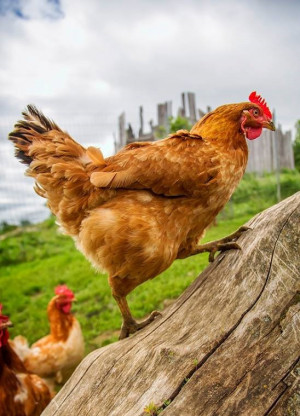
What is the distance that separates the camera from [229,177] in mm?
2262

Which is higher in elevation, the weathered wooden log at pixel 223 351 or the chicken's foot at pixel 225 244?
the chicken's foot at pixel 225 244

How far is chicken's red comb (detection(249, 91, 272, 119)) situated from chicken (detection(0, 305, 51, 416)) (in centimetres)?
257

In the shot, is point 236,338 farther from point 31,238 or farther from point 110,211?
point 31,238

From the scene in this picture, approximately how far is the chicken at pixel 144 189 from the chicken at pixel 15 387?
1312 mm

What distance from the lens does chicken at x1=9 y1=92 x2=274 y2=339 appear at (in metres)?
2.16

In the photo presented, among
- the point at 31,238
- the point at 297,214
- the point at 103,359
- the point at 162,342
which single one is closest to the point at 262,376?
the point at 162,342

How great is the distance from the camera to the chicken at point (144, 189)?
2.16 m

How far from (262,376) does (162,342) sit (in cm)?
52

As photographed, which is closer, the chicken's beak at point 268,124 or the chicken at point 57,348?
the chicken's beak at point 268,124

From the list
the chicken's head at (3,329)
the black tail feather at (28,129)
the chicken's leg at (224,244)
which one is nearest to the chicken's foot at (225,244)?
the chicken's leg at (224,244)

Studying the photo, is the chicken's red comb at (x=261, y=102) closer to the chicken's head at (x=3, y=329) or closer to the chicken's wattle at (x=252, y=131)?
the chicken's wattle at (x=252, y=131)

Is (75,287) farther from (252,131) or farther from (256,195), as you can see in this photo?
(252,131)

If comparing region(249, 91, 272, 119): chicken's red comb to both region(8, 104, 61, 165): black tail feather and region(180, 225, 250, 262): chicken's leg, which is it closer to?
region(180, 225, 250, 262): chicken's leg

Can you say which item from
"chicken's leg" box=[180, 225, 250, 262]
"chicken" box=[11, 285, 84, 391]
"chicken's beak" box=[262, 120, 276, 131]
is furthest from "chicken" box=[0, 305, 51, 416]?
"chicken's beak" box=[262, 120, 276, 131]
